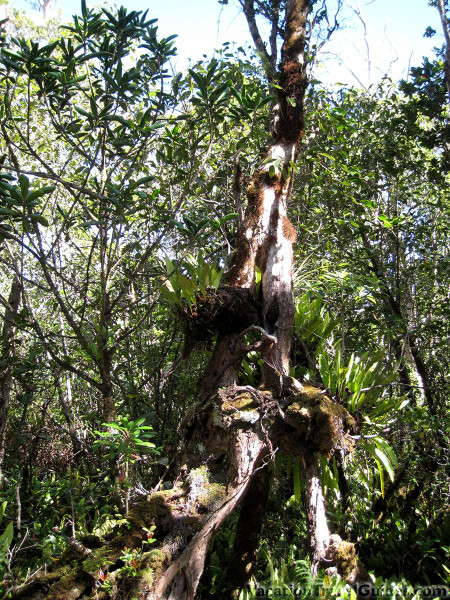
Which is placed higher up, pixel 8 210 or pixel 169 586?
pixel 8 210

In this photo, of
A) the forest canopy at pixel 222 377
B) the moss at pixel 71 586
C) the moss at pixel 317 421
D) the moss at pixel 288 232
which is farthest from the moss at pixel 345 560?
the moss at pixel 288 232

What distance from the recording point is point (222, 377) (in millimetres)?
3240

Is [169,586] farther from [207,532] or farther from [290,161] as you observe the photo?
[290,161]

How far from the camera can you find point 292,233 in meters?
3.94

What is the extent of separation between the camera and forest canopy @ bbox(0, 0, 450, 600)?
2.56 meters

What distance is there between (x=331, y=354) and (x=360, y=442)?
4.27 ft

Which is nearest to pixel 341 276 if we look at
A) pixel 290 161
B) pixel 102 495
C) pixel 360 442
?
pixel 290 161

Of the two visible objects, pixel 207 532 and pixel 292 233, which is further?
pixel 292 233

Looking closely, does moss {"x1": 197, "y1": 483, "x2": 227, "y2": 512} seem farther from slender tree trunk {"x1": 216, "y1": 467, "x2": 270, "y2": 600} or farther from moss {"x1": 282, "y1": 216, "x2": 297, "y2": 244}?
moss {"x1": 282, "y1": 216, "x2": 297, "y2": 244}

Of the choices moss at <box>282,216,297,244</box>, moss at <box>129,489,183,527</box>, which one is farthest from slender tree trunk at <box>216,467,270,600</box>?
moss at <box>282,216,297,244</box>

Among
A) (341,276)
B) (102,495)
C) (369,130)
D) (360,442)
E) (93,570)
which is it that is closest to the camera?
(93,570)

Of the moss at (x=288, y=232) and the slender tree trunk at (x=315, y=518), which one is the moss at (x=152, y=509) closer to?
the slender tree trunk at (x=315, y=518)

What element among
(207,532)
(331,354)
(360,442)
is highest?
(331,354)

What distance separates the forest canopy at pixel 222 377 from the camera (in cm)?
256
